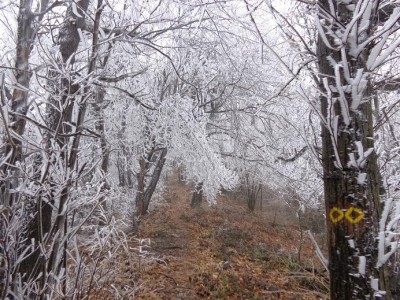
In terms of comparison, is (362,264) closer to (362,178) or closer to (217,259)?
(362,178)

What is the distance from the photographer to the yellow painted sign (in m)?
1.46

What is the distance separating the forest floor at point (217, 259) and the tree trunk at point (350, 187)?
49 centimetres

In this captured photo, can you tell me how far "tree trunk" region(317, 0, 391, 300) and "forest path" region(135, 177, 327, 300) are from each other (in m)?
0.58

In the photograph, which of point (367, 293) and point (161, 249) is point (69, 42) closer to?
point (367, 293)

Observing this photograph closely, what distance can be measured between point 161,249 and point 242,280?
2.75 meters

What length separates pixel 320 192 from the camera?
1120 cm

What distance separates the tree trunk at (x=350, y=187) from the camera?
4.66ft

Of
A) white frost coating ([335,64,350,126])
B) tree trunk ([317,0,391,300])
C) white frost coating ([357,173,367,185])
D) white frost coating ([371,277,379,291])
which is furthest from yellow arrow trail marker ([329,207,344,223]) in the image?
white frost coating ([335,64,350,126])

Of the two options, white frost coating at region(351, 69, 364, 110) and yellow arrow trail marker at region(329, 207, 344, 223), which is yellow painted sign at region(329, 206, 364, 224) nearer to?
yellow arrow trail marker at region(329, 207, 344, 223)

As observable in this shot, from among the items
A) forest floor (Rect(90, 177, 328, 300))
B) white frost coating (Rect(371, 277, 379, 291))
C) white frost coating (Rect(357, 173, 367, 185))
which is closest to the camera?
white frost coating (Rect(371, 277, 379, 291))

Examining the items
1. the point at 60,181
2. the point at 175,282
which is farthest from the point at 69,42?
the point at 175,282

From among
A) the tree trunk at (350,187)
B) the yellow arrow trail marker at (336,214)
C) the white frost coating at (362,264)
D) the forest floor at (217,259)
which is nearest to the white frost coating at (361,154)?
the tree trunk at (350,187)

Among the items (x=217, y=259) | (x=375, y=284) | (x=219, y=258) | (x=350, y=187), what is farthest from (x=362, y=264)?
(x=219, y=258)

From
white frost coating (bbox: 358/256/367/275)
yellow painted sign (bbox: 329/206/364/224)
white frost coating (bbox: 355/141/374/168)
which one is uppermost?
white frost coating (bbox: 355/141/374/168)
